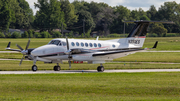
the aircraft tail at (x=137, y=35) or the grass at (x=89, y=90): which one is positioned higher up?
the aircraft tail at (x=137, y=35)

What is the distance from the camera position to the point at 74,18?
500 ft

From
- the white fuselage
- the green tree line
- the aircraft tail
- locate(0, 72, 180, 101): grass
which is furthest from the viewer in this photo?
the green tree line

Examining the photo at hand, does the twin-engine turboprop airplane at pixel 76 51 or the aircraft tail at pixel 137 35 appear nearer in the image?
the twin-engine turboprop airplane at pixel 76 51

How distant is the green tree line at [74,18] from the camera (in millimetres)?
138250

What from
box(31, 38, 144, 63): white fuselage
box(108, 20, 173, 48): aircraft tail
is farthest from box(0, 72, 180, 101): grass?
box(108, 20, 173, 48): aircraft tail

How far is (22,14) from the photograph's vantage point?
150 m

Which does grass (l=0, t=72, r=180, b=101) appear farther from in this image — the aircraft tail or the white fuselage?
the aircraft tail

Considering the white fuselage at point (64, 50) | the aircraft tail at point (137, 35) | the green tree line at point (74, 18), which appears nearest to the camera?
the white fuselage at point (64, 50)

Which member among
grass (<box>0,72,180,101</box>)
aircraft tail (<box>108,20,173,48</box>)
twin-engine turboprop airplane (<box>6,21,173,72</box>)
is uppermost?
aircraft tail (<box>108,20,173,48</box>)

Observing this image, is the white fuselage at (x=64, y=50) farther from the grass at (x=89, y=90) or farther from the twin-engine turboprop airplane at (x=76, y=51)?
the grass at (x=89, y=90)

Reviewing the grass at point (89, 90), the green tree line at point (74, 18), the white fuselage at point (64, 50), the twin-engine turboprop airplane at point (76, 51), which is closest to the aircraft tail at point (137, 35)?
the twin-engine turboprop airplane at point (76, 51)

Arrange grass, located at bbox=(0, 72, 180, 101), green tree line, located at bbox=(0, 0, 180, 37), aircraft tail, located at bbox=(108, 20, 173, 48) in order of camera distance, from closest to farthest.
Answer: grass, located at bbox=(0, 72, 180, 101), aircraft tail, located at bbox=(108, 20, 173, 48), green tree line, located at bbox=(0, 0, 180, 37)

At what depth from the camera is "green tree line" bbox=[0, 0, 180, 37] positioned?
138m

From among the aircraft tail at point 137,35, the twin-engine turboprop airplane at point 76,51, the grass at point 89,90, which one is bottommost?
the grass at point 89,90
